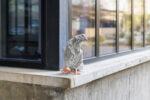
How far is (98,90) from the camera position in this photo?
2.13 m

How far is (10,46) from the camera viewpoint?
92.7 inches

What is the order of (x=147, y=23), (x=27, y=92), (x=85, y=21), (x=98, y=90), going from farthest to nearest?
(x=147, y=23)
(x=85, y=21)
(x=98, y=90)
(x=27, y=92)

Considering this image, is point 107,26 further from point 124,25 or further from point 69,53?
point 69,53

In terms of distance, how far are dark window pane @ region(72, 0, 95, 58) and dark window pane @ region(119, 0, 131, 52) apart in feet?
2.38

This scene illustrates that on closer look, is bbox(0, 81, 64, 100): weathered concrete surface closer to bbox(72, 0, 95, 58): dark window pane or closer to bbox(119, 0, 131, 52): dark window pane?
bbox(72, 0, 95, 58): dark window pane

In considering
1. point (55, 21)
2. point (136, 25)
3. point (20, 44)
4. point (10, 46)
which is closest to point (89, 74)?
point (55, 21)

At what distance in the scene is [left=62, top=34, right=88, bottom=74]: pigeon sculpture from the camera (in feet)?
5.56

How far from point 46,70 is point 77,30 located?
559 millimetres

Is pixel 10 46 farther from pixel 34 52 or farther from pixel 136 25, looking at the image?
pixel 136 25

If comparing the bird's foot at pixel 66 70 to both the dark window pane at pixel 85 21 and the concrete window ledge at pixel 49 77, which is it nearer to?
the concrete window ledge at pixel 49 77

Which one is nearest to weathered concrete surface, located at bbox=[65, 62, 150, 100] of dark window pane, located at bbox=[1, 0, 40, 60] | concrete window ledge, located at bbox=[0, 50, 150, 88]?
concrete window ledge, located at bbox=[0, 50, 150, 88]

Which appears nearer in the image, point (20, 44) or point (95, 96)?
point (95, 96)

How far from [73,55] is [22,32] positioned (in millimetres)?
1297

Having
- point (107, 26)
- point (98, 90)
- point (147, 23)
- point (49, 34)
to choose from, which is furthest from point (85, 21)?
point (147, 23)
